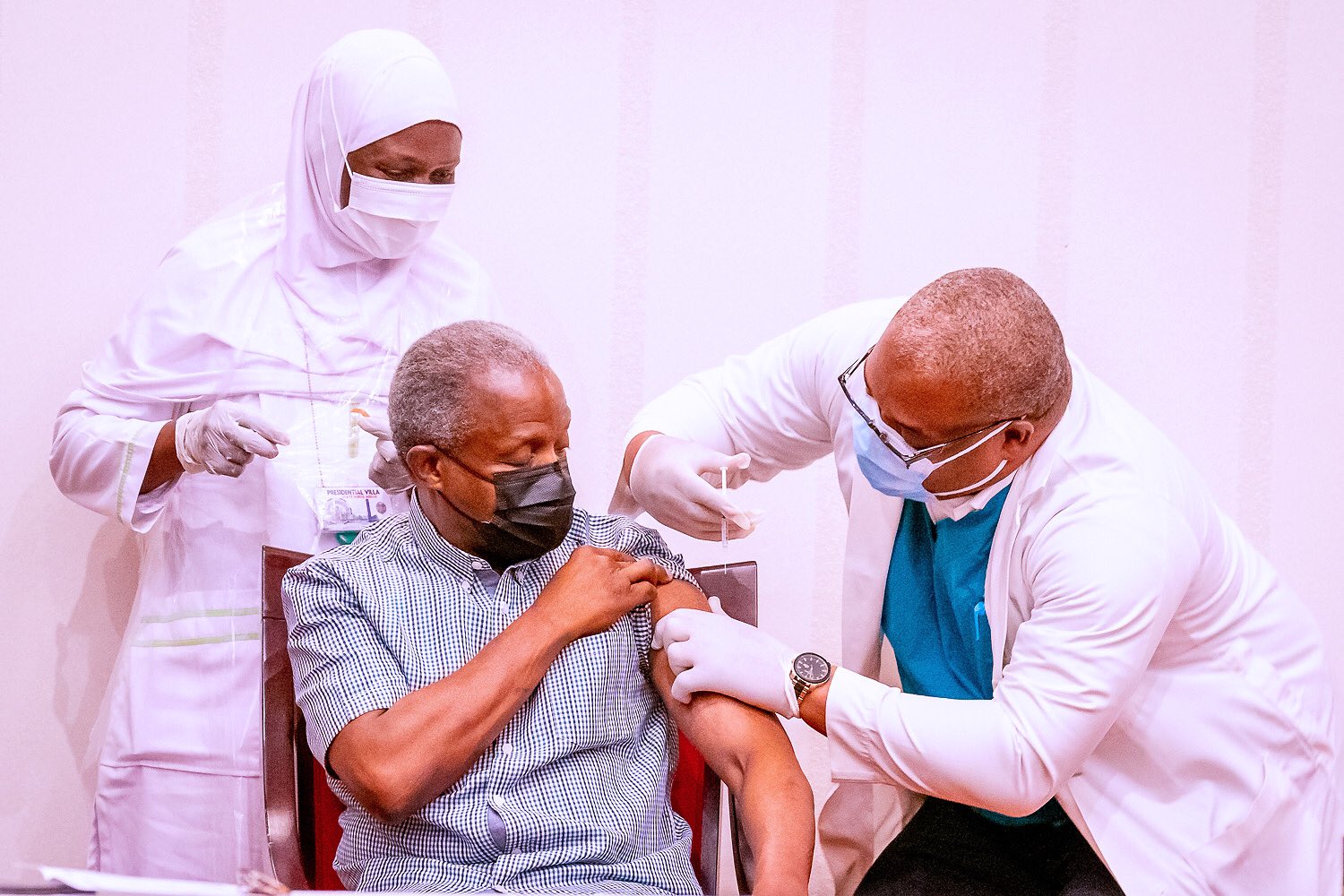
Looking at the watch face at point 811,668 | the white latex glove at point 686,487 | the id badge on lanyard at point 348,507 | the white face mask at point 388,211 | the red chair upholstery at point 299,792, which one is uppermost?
the white face mask at point 388,211

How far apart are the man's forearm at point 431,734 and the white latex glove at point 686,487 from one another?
424 mm

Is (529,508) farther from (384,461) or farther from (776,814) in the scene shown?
(776,814)

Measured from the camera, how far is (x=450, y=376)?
187 centimetres

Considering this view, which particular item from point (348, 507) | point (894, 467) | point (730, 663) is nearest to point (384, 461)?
point (348, 507)

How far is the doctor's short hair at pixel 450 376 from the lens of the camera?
1.86m

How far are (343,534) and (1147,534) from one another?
1.32 m

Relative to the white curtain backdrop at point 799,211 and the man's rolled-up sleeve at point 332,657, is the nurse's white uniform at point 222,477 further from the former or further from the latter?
the white curtain backdrop at point 799,211

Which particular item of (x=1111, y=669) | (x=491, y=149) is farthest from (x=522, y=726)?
(x=491, y=149)

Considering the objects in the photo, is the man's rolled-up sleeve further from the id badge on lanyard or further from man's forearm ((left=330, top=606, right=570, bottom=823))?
the id badge on lanyard

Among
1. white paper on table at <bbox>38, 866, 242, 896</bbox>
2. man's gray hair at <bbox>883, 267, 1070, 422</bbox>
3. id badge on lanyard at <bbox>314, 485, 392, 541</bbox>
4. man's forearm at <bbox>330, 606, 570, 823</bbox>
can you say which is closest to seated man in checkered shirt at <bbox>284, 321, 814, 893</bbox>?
man's forearm at <bbox>330, 606, 570, 823</bbox>

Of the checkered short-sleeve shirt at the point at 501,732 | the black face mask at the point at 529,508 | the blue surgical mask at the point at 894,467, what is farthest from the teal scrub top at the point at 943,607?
the black face mask at the point at 529,508

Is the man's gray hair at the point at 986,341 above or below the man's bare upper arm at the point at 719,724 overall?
above

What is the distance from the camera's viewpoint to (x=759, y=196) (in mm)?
3002

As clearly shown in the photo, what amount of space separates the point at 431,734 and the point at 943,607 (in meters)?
0.82
